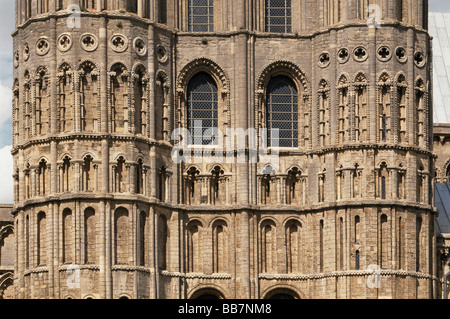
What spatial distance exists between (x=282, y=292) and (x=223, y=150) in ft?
21.5

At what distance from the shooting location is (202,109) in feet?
298

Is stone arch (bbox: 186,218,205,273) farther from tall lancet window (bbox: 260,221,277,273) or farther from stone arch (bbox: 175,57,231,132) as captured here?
stone arch (bbox: 175,57,231,132)

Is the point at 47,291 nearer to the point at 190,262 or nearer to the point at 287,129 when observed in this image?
the point at 190,262

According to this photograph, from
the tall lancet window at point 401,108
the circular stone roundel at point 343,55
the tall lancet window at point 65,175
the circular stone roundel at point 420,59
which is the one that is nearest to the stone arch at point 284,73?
the circular stone roundel at point 343,55

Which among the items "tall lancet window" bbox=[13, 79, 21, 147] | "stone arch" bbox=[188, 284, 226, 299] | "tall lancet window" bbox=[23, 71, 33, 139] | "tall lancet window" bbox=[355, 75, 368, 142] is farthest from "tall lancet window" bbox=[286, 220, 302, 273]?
"tall lancet window" bbox=[13, 79, 21, 147]

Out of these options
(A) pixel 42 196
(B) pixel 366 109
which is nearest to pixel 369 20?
(B) pixel 366 109

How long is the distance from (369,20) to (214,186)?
9.69 metres

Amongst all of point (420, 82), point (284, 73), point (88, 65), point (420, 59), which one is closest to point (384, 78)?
point (420, 82)

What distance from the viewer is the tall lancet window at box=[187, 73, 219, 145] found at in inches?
3561

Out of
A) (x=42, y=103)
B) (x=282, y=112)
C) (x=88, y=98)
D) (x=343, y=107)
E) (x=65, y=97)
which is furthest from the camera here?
(x=282, y=112)

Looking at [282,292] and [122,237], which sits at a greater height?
[122,237]

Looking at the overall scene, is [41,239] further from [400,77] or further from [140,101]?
[400,77]

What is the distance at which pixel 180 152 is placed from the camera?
295 ft
